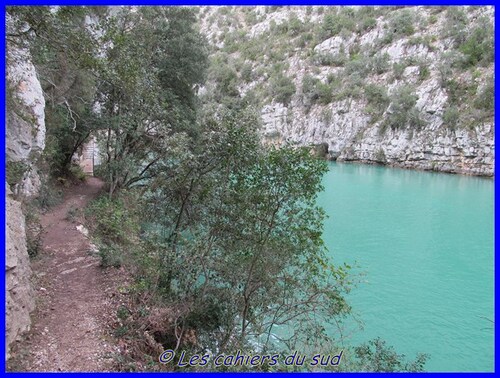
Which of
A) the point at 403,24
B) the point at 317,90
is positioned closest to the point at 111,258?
the point at 317,90

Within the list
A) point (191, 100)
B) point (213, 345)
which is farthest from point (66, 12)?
point (191, 100)

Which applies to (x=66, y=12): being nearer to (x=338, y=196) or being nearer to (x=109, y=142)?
(x=109, y=142)

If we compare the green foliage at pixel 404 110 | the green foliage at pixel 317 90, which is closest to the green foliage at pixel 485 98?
the green foliage at pixel 404 110

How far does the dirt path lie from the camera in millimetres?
4973

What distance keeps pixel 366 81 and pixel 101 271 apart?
49290 millimetres

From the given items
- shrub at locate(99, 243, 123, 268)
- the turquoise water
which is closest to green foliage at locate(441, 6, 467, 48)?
the turquoise water

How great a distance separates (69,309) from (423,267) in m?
10.8

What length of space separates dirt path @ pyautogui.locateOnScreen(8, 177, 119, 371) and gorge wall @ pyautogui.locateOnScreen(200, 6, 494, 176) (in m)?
22.3

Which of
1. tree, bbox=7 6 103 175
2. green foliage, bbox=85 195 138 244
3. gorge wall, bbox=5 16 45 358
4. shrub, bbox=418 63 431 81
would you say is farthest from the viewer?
shrub, bbox=418 63 431 81

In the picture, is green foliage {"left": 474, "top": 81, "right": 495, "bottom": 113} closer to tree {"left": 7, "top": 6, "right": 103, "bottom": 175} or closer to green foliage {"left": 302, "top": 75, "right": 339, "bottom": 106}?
green foliage {"left": 302, "top": 75, "right": 339, "bottom": 106}

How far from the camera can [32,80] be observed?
30.6 ft

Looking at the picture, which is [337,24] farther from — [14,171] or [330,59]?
[14,171]

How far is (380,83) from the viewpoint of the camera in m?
49.0

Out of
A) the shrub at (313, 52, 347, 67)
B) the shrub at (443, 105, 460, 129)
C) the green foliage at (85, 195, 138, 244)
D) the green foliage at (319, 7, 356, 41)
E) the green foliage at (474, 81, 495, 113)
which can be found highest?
the green foliage at (319, 7, 356, 41)
